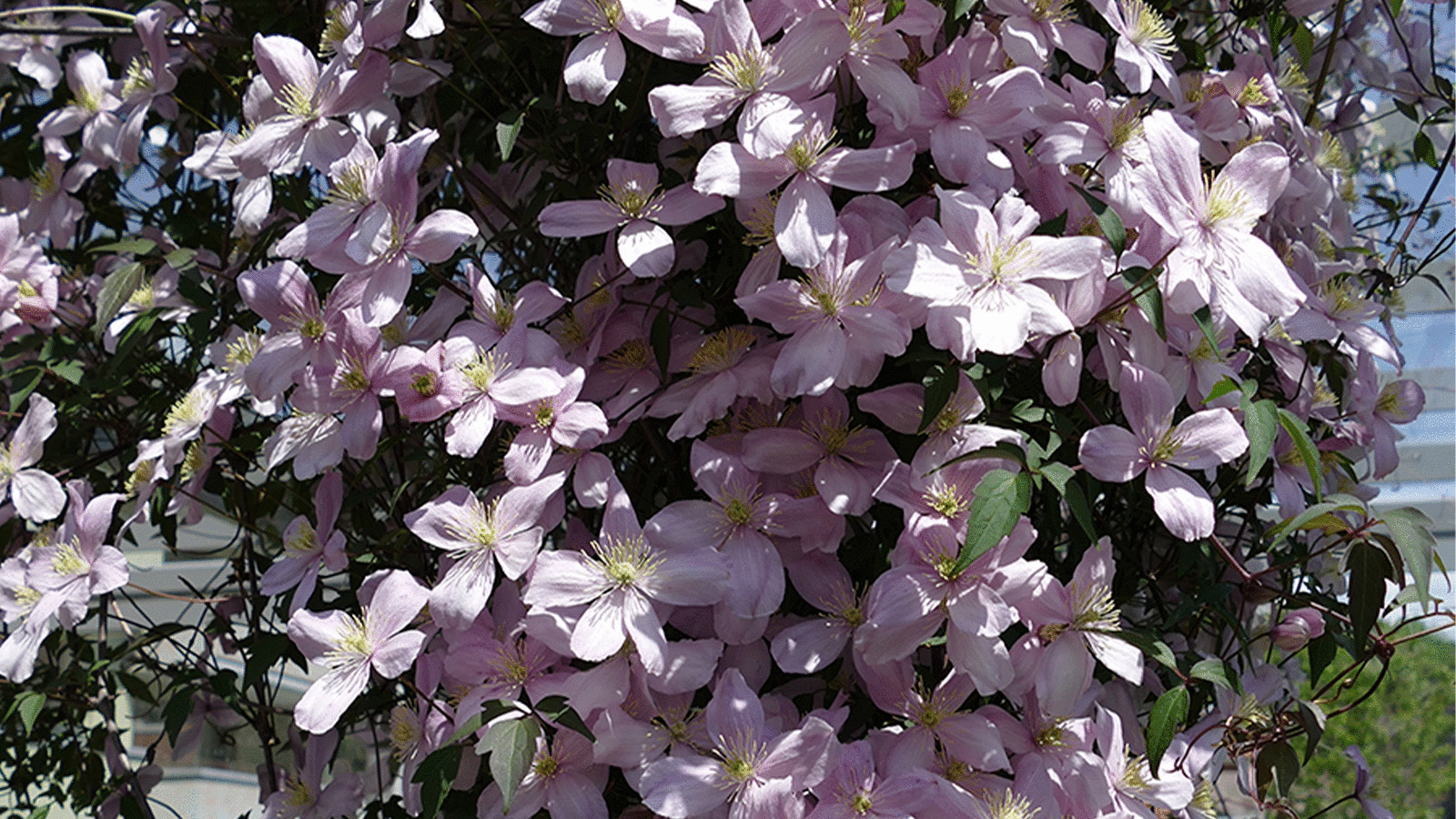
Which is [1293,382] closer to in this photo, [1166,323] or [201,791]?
[1166,323]

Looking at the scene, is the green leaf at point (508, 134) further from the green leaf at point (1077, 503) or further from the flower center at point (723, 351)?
the green leaf at point (1077, 503)

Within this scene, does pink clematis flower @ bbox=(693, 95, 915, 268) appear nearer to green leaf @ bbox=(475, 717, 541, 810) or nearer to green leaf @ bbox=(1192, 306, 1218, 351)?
green leaf @ bbox=(1192, 306, 1218, 351)

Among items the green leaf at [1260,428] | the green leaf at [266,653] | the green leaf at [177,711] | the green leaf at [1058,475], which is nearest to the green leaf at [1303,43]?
the green leaf at [1260,428]

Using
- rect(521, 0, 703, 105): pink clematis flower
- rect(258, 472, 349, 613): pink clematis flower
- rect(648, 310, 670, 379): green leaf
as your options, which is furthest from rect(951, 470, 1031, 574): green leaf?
rect(258, 472, 349, 613): pink clematis flower

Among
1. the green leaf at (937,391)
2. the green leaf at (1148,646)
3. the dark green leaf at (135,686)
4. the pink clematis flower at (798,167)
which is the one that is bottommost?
the dark green leaf at (135,686)

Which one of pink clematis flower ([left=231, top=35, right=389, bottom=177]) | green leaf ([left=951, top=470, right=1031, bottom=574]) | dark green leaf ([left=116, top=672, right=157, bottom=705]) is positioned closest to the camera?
green leaf ([left=951, top=470, right=1031, bottom=574])

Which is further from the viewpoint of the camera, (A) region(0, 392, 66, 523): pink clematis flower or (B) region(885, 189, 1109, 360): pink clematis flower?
(A) region(0, 392, 66, 523): pink clematis flower

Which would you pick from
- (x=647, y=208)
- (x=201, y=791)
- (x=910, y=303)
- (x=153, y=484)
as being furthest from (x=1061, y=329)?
(x=201, y=791)
